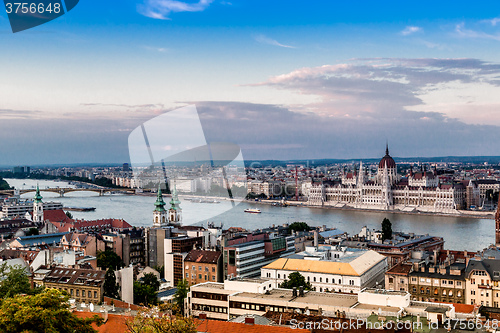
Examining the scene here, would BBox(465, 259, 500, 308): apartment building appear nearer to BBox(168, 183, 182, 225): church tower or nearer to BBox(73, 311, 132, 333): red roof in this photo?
BBox(73, 311, 132, 333): red roof

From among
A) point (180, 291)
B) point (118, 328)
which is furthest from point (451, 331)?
point (180, 291)

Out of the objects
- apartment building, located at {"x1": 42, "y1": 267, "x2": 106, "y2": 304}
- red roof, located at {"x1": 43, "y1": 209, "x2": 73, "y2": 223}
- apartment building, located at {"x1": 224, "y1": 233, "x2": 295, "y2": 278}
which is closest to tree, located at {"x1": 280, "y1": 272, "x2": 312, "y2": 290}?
apartment building, located at {"x1": 224, "y1": 233, "x2": 295, "y2": 278}

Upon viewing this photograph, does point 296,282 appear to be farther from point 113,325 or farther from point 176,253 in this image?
point 113,325

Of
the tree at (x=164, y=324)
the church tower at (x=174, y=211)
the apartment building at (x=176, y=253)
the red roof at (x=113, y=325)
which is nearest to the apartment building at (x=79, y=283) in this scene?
the red roof at (x=113, y=325)

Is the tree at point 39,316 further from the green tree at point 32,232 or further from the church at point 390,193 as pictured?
the church at point 390,193

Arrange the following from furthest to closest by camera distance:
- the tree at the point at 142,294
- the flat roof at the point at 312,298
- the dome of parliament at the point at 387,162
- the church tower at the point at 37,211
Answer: the dome of parliament at the point at 387,162 < the church tower at the point at 37,211 < the tree at the point at 142,294 < the flat roof at the point at 312,298

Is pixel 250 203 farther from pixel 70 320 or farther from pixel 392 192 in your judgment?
pixel 70 320
